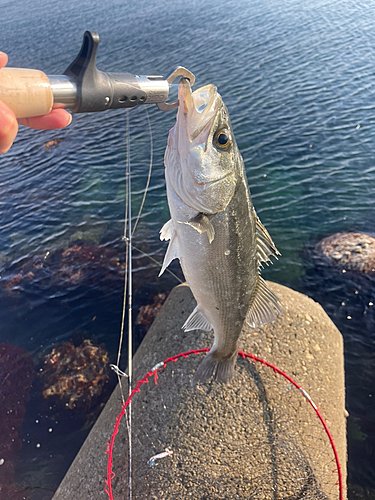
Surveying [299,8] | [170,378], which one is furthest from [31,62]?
[170,378]

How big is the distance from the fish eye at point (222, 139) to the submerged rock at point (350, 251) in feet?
26.1

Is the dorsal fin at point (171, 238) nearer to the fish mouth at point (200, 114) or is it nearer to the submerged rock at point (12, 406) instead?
the fish mouth at point (200, 114)

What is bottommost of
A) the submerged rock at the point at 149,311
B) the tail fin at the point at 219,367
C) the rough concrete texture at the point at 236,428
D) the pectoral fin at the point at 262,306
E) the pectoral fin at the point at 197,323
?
the submerged rock at the point at 149,311

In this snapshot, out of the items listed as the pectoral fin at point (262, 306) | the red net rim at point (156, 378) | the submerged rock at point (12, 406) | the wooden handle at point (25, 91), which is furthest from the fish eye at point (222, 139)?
the submerged rock at point (12, 406)

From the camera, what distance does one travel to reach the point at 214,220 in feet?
10.4

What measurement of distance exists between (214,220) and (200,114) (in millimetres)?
882

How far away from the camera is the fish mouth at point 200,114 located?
2.84 m

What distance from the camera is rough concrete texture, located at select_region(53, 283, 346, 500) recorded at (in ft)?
14.6

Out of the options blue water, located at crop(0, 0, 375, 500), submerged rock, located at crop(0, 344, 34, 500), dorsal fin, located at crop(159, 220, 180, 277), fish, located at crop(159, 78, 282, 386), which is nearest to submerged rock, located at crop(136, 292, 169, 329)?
blue water, located at crop(0, 0, 375, 500)

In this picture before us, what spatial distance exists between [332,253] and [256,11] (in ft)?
101

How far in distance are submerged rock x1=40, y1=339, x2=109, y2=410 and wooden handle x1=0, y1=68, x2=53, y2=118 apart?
6.58 m

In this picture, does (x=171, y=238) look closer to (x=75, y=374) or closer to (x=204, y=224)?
(x=204, y=224)

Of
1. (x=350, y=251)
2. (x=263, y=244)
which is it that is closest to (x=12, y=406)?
(x=263, y=244)

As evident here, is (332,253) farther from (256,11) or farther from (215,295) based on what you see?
(256,11)
